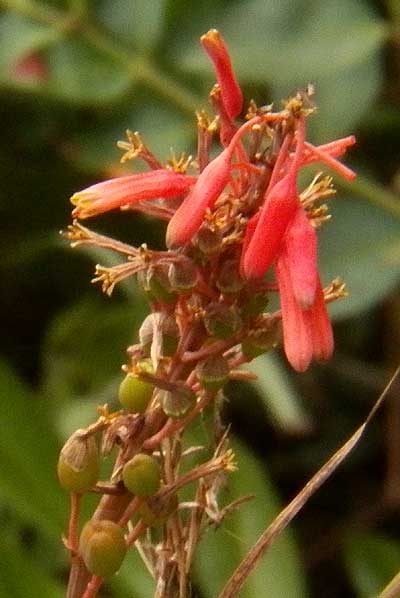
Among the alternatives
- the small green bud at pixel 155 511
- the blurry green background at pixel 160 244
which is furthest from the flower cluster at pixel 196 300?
the blurry green background at pixel 160 244

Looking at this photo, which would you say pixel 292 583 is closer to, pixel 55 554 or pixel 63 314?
pixel 55 554

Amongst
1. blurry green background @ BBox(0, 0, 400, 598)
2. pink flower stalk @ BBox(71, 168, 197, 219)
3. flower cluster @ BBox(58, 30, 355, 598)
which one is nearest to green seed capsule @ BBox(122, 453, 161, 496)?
flower cluster @ BBox(58, 30, 355, 598)

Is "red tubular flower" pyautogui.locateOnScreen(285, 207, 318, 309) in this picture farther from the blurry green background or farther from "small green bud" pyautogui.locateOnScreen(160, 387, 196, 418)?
the blurry green background

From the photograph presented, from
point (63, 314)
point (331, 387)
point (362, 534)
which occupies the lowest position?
point (362, 534)

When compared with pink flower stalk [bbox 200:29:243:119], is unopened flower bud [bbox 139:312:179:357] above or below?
below

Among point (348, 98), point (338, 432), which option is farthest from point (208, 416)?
point (338, 432)

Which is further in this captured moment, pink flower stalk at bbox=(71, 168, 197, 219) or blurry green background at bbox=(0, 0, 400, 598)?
blurry green background at bbox=(0, 0, 400, 598)
